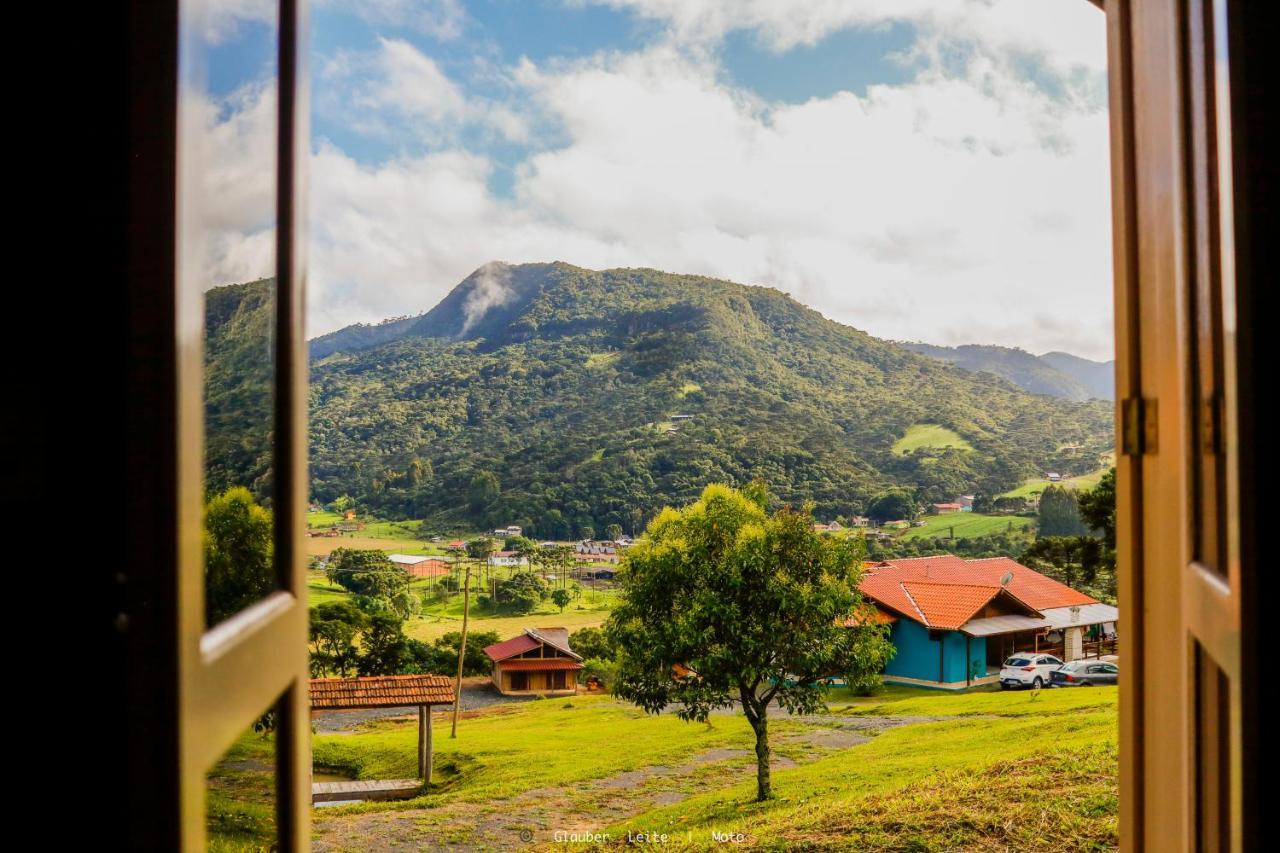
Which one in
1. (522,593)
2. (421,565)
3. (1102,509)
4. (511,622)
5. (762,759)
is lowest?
(762,759)

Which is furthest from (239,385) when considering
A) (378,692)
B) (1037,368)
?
(1037,368)

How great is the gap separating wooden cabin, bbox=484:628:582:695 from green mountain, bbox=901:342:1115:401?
812cm

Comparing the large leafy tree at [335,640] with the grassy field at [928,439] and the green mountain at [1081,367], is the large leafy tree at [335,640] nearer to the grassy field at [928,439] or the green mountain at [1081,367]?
the grassy field at [928,439]

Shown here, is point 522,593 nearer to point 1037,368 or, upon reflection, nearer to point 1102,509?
point 1102,509

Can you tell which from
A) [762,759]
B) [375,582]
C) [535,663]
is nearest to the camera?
[762,759]

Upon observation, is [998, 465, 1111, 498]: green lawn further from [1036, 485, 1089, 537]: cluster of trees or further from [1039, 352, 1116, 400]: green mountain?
[1039, 352, 1116, 400]: green mountain

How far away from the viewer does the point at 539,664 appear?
9.09 m

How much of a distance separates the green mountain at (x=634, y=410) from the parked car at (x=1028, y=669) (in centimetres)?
261

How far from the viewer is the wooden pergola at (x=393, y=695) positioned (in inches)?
273
